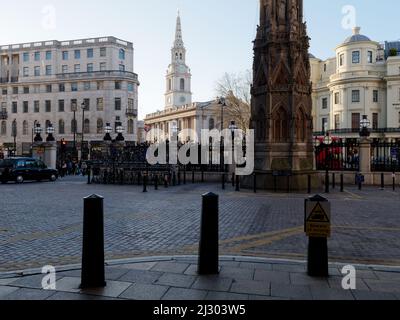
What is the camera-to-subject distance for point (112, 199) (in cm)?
1602

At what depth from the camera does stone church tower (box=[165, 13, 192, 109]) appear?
12512 cm

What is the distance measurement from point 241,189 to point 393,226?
35.5ft

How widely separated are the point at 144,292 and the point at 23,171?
2461cm

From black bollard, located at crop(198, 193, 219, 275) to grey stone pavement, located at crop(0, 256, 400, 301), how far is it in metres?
0.18

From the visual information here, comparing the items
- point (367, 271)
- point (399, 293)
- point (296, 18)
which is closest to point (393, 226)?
point (367, 271)

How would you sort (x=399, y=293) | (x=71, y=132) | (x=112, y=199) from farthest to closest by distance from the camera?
(x=71, y=132) < (x=112, y=199) < (x=399, y=293)

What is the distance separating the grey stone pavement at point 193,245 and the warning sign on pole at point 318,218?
66 cm

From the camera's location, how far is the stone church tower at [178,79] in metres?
125

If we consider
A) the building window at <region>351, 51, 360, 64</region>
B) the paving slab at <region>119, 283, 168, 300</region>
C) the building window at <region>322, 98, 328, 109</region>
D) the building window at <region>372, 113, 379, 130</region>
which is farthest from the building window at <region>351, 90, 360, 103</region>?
the paving slab at <region>119, 283, 168, 300</region>

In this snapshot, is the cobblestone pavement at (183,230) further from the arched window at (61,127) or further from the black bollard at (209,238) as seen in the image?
the arched window at (61,127)

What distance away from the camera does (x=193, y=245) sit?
7.85 m

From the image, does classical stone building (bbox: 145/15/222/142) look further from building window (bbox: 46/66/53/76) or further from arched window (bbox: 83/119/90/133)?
building window (bbox: 46/66/53/76)

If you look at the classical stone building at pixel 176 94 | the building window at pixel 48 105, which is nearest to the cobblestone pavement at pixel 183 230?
the building window at pixel 48 105
